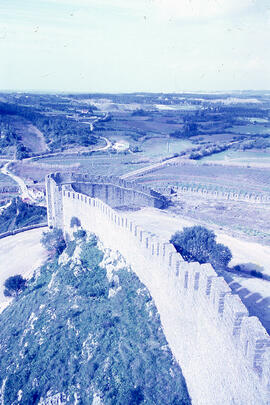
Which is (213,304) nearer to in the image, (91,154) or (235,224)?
(235,224)

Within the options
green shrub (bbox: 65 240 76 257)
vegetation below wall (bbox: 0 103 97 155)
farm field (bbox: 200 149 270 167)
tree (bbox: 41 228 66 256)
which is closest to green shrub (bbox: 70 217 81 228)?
green shrub (bbox: 65 240 76 257)

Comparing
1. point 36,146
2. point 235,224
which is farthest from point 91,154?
point 235,224

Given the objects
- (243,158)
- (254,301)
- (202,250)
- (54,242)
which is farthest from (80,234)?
(243,158)

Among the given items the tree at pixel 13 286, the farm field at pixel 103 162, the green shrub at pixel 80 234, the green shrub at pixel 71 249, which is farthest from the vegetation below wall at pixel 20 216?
the farm field at pixel 103 162

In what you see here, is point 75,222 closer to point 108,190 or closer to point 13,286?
point 13,286

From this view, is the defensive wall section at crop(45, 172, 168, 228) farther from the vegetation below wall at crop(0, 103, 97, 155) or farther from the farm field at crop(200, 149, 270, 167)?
the vegetation below wall at crop(0, 103, 97, 155)

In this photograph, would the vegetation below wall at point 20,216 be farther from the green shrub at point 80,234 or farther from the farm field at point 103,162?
the farm field at point 103,162
